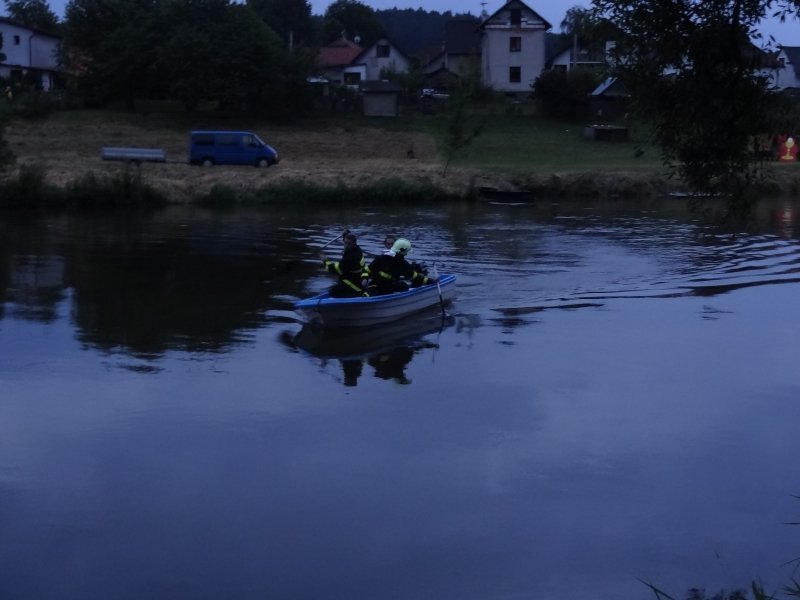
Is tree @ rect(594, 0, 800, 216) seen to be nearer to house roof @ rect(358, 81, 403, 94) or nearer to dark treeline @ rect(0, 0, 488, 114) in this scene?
dark treeline @ rect(0, 0, 488, 114)

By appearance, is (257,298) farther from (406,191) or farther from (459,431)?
(406,191)

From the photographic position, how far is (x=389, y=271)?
21312 millimetres

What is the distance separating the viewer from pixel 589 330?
21.2m

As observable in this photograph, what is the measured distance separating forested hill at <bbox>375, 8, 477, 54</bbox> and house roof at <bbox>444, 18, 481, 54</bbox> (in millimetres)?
68137

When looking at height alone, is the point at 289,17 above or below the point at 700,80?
above

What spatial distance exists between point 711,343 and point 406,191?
81.7 feet

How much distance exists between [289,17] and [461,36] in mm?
26772

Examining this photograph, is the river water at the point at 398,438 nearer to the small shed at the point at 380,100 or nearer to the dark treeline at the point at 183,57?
the dark treeline at the point at 183,57

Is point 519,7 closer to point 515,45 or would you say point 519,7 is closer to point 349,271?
point 515,45

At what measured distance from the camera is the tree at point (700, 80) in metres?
10.9

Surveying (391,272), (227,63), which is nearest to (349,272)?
(391,272)

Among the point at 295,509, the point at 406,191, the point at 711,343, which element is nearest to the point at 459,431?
the point at 295,509

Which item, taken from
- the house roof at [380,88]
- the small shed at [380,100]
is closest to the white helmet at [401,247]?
the small shed at [380,100]

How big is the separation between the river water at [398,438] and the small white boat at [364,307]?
40cm
